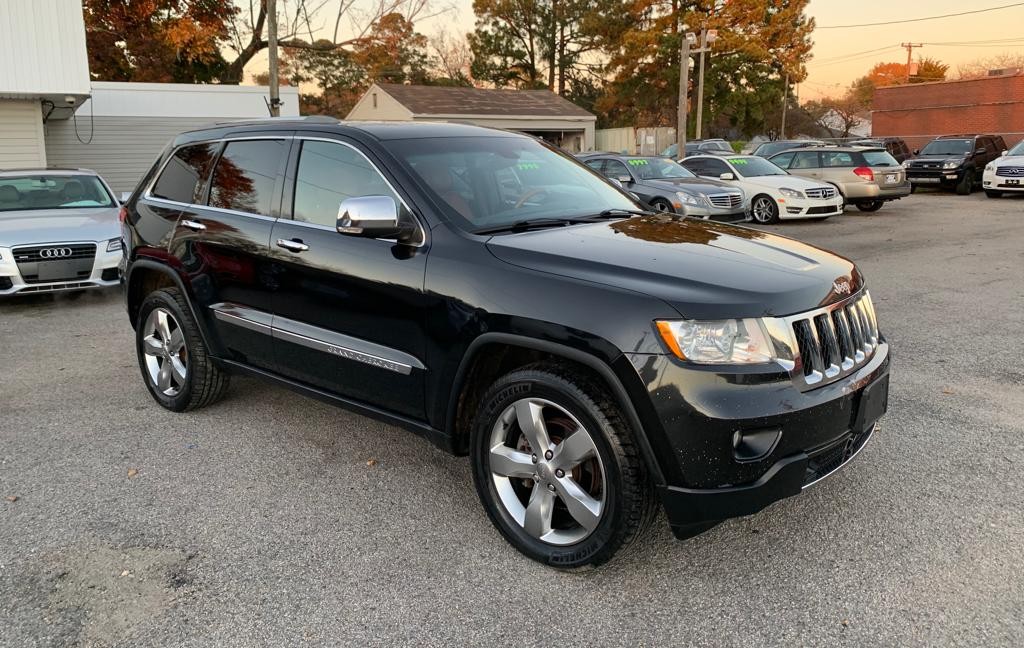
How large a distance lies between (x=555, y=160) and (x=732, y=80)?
145ft

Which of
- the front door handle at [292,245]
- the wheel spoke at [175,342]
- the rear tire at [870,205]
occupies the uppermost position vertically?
the front door handle at [292,245]

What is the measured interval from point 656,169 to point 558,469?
13.7 metres

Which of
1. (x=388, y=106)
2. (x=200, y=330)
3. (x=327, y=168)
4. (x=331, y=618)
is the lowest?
(x=331, y=618)

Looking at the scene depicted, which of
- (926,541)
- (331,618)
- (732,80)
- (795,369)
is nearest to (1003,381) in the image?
(926,541)

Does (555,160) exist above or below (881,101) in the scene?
below

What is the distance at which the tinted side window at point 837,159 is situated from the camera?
715 inches

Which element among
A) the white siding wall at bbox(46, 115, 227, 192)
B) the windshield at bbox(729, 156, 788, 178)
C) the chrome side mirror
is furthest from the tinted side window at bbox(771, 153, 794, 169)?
the chrome side mirror

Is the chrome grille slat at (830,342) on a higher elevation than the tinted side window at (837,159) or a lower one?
lower

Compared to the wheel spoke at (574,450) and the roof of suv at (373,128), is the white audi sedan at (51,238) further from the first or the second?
the wheel spoke at (574,450)

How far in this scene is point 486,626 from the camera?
2816 mm

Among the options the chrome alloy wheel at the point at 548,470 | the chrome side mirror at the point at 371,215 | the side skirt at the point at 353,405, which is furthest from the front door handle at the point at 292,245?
the chrome alloy wheel at the point at 548,470

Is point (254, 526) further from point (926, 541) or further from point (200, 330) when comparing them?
point (926, 541)

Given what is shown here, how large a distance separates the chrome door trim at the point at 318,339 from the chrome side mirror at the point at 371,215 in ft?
1.77

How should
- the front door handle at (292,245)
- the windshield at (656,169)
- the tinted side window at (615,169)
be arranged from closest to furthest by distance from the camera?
1. the front door handle at (292,245)
2. the tinted side window at (615,169)
3. the windshield at (656,169)
